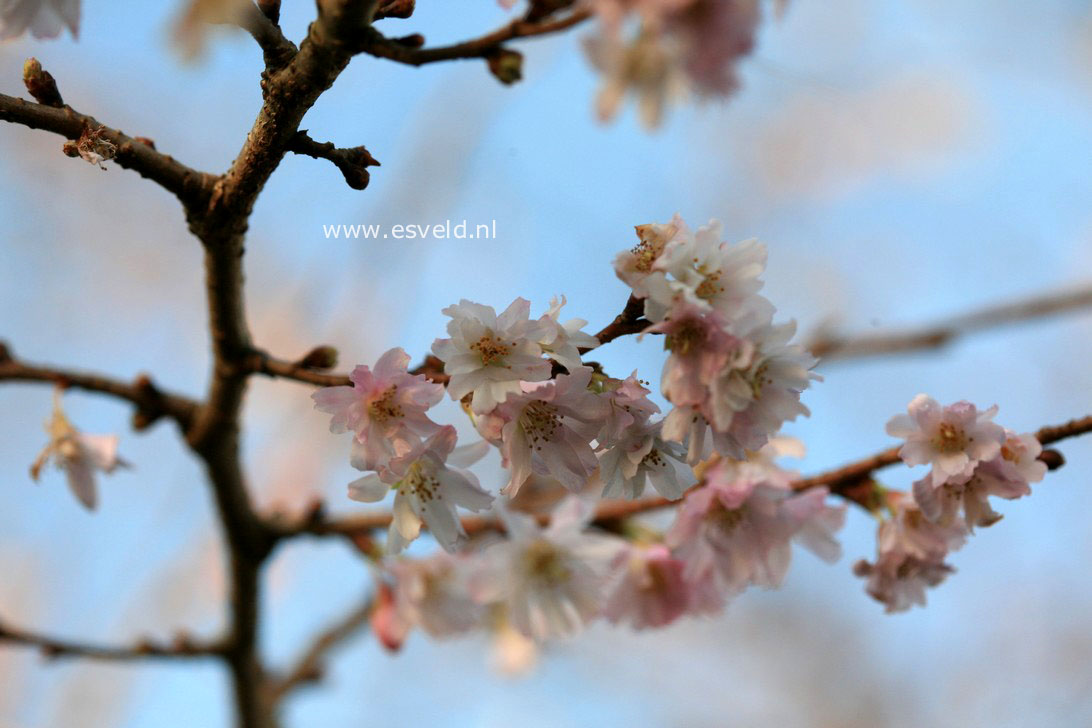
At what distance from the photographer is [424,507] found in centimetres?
99

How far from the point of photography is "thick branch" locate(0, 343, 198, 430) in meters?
1.25

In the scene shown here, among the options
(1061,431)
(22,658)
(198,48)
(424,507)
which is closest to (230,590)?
(424,507)

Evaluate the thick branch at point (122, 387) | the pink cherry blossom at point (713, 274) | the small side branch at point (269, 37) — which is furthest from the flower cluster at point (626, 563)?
the small side branch at point (269, 37)

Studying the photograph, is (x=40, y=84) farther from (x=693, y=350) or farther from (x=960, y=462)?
(x=960, y=462)

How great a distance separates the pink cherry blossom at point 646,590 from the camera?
133 centimetres

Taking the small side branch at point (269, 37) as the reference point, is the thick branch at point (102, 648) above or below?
below

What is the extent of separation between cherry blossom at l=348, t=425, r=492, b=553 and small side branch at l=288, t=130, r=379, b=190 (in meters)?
0.29

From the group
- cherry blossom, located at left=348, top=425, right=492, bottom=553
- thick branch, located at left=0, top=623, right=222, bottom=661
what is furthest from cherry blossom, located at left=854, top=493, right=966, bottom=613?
thick branch, located at left=0, top=623, right=222, bottom=661

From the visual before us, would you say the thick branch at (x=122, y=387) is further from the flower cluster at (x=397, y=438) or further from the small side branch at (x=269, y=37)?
the small side branch at (x=269, y=37)

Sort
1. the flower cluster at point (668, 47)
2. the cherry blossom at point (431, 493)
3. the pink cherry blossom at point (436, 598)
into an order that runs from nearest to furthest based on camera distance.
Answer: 1. the flower cluster at point (668, 47)
2. the cherry blossom at point (431, 493)
3. the pink cherry blossom at point (436, 598)

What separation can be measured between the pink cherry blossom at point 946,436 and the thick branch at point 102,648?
140cm

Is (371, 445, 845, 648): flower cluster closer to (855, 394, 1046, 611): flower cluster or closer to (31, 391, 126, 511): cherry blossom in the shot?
(855, 394, 1046, 611): flower cluster

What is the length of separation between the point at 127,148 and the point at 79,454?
25.5 inches

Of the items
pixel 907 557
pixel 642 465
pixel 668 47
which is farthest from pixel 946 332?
pixel 668 47
